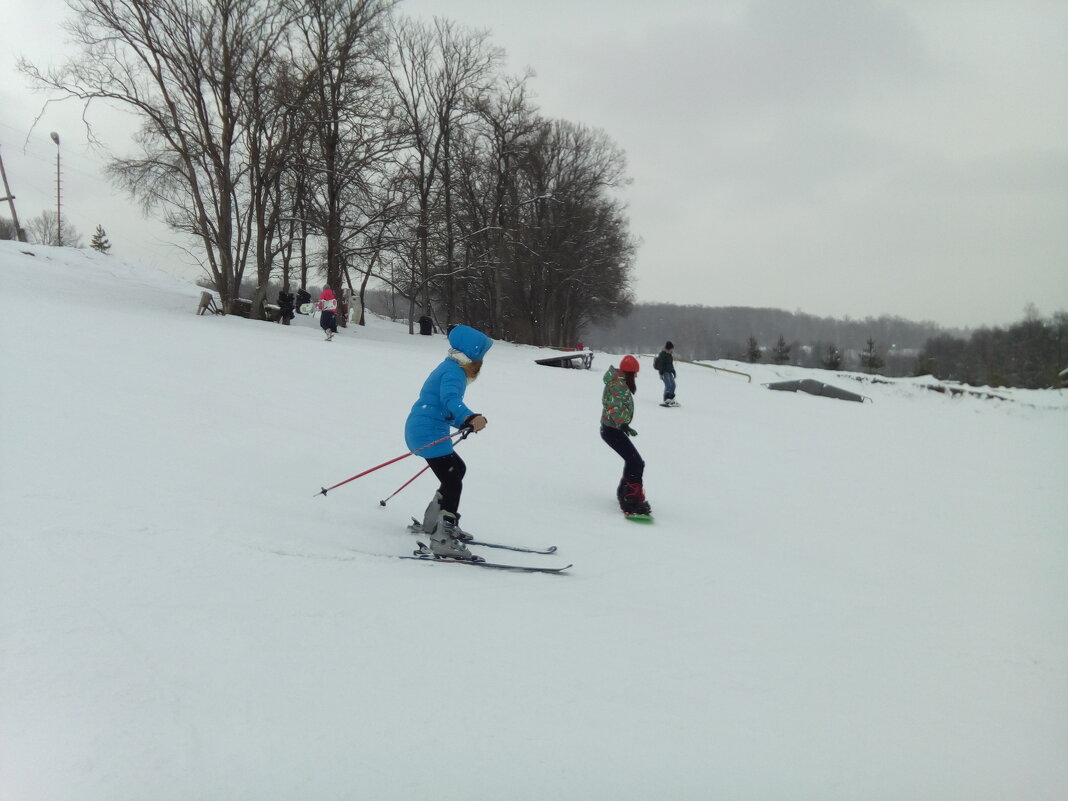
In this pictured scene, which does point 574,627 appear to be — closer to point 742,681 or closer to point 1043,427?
point 742,681

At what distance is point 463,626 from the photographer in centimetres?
340

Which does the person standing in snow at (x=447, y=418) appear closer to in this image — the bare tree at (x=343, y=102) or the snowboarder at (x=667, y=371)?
the snowboarder at (x=667, y=371)

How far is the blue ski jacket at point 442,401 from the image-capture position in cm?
496

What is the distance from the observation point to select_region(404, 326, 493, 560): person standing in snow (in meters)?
4.89

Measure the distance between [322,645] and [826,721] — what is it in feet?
8.30

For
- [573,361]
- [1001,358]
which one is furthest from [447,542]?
[1001,358]

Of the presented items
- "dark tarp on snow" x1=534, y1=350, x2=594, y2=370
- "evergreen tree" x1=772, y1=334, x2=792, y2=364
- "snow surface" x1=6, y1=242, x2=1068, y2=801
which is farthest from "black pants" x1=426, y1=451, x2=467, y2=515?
"evergreen tree" x1=772, y1=334, x2=792, y2=364

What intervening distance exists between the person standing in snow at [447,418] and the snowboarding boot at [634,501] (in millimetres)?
2370

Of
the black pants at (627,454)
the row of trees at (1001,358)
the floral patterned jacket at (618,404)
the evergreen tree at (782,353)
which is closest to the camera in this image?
the black pants at (627,454)

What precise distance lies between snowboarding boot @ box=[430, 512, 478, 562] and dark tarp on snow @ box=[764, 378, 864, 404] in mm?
19267

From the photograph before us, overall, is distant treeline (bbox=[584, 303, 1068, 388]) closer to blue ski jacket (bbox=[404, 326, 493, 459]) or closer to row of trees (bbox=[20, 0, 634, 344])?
blue ski jacket (bbox=[404, 326, 493, 459])

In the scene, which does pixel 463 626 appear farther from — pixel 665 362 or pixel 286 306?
pixel 286 306

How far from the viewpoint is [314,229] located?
26.0m

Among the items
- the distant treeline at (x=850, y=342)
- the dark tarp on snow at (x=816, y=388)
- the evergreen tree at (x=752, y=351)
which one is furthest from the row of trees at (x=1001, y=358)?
the evergreen tree at (x=752, y=351)
